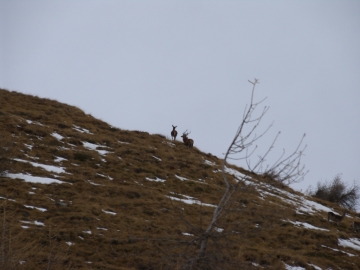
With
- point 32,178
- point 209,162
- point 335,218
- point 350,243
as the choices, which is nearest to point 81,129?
point 209,162

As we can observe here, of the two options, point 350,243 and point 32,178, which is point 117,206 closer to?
point 32,178

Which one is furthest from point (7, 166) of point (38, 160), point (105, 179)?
point (105, 179)

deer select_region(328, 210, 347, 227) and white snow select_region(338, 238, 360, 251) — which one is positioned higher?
deer select_region(328, 210, 347, 227)

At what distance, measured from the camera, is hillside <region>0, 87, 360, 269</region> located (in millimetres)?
8203

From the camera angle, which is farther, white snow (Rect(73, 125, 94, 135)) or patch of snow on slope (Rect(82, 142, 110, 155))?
white snow (Rect(73, 125, 94, 135))

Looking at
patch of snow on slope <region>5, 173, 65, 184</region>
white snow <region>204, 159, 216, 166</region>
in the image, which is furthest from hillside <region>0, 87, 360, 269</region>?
white snow <region>204, 159, 216, 166</region>

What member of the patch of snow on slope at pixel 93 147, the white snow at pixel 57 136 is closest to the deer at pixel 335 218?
the patch of snow on slope at pixel 93 147

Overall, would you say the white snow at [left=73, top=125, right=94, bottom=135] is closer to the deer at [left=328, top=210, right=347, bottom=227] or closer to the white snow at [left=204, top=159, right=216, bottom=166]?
the white snow at [left=204, top=159, right=216, bottom=166]

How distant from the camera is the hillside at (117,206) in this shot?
820 centimetres

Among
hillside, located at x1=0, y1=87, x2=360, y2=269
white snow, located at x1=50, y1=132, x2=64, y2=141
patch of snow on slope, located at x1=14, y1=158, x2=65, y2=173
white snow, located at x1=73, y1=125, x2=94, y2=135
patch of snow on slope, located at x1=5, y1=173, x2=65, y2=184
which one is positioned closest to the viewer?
hillside, located at x1=0, y1=87, x2=360, y2=269

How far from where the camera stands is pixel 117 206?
15.5 metres

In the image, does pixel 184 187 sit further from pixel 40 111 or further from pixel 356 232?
pixel 40 111

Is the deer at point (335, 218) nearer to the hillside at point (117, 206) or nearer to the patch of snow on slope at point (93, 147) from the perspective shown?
the hillside at point (117, 206)

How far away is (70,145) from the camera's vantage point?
21891 millimetres
